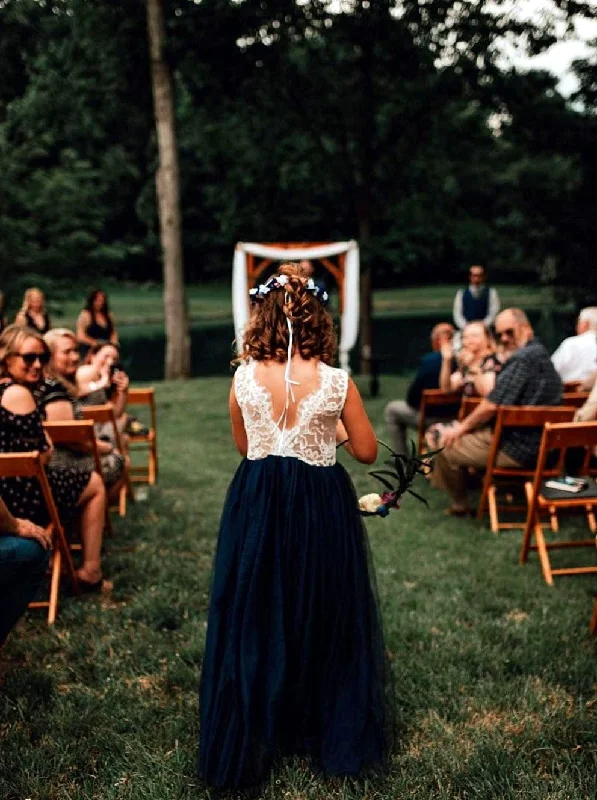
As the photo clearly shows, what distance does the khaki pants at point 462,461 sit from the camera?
6.54 m

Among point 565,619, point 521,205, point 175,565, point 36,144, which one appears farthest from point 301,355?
point 36,144

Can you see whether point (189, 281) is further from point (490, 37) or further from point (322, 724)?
point (322, 724)

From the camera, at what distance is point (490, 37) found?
61.6ft

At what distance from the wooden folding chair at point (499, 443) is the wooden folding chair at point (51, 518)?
303 centimetres

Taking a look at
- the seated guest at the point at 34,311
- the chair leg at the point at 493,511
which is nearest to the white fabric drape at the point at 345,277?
the seated guest at the point at 34,311

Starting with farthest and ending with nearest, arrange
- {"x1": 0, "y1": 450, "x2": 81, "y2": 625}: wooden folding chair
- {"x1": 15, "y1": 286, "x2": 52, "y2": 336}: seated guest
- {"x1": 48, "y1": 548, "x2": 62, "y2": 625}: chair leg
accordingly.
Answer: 1. {"x1": 15, "y1": 286, "x2": 52, "y2": 336}: seated guest
2. {"x1": 48, "y1": 548, "x2": 62, "y2": 625}: chair leg
3. {"x1": 0, "y1": 450, "x2": 81, "y2": 625}: wooden folding chair

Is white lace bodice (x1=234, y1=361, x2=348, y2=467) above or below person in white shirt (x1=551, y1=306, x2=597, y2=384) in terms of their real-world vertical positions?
above

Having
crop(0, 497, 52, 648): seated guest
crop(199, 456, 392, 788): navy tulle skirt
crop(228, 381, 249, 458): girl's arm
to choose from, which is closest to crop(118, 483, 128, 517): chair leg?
crop(0, 497, 52, 648): seated guest

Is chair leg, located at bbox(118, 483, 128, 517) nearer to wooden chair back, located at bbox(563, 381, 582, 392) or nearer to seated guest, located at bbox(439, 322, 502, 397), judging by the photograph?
seated guest, located at bbox(439, 322, 502, 397)

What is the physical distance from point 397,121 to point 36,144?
8.82 m

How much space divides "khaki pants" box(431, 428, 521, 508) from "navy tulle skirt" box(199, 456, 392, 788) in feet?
11.5

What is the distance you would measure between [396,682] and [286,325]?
1.77 m

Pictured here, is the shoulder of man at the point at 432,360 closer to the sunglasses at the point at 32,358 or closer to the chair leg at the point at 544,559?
the chair leg at the point at 544,559

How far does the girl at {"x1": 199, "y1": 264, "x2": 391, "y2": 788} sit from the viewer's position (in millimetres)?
3064
